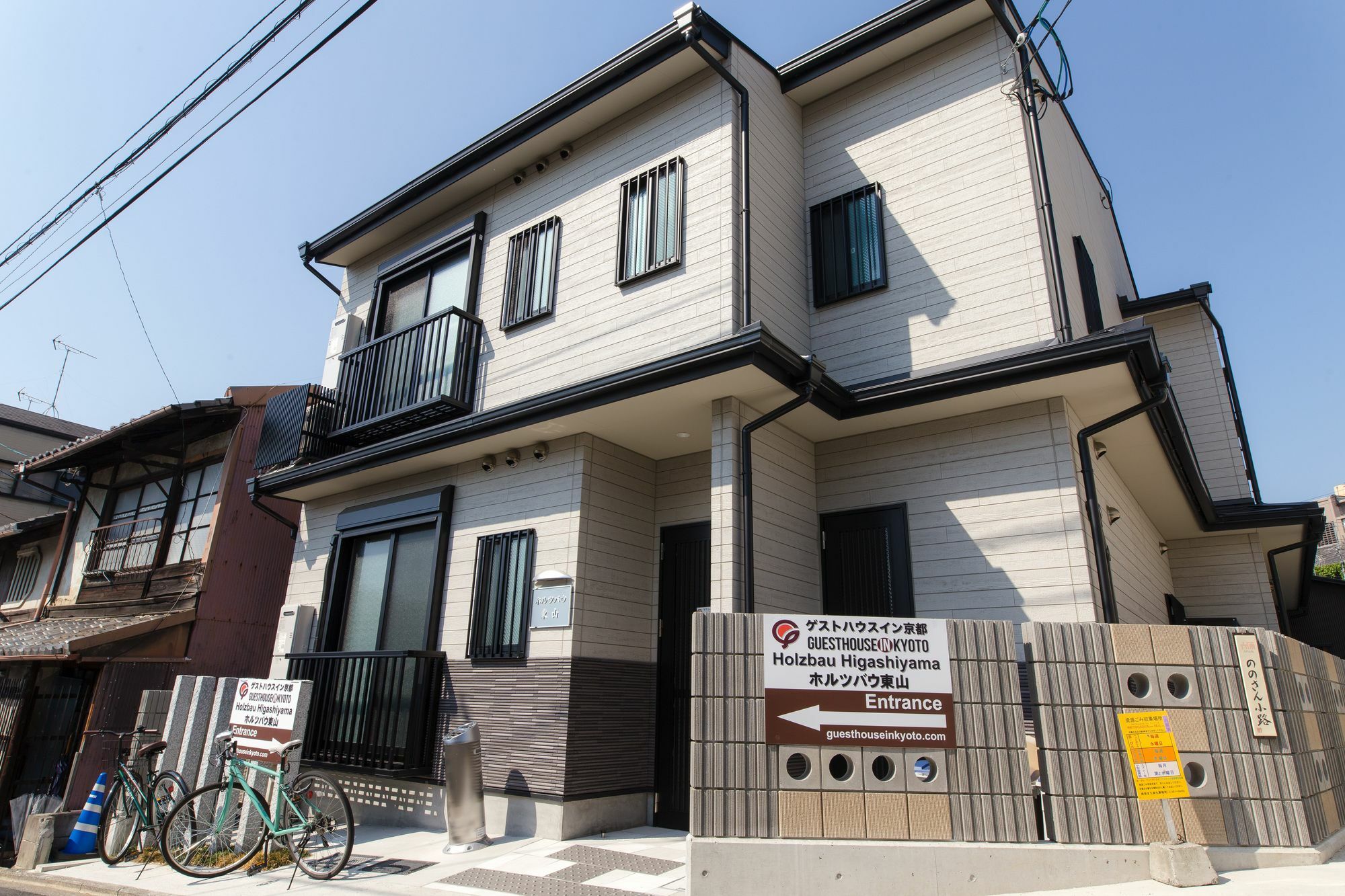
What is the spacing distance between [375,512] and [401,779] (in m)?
2.98

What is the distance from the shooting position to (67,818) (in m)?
7.46

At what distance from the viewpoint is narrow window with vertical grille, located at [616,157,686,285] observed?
7.16 m

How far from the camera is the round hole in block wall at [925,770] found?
4.22 m

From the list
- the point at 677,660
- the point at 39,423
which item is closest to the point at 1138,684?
the point at 677,660

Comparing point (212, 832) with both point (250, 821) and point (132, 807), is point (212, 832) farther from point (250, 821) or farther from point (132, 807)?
point (132, 807)

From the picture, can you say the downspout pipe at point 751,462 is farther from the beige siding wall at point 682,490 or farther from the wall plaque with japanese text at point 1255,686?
the wall plaque with japanese text at point 1255,686

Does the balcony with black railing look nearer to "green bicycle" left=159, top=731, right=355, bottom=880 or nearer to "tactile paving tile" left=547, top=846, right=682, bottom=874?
"green bicycle" left=159, top=731, right=355, bottom=880

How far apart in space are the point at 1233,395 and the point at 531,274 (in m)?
10.6

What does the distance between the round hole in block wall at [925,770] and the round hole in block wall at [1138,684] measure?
120 cm

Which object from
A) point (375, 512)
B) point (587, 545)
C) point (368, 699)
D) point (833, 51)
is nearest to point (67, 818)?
point (368, 699)

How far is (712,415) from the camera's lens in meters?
6.45

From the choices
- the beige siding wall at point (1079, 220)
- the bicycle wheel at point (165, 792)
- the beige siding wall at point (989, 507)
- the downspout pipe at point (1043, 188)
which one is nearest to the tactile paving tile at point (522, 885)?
the bicycle wheel at point (165, 792)

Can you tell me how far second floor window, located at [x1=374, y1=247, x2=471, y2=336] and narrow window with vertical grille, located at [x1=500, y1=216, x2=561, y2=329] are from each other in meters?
0.78

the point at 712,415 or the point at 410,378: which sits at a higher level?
the point at 410,378
